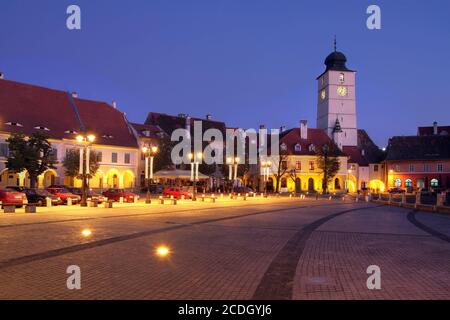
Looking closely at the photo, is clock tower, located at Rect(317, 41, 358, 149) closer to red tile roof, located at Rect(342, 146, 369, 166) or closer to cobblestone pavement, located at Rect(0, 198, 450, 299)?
red tile roof, located at Rect(342, 146, 369, 166)

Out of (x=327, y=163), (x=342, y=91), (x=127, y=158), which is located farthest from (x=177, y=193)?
(x=342, y=91)

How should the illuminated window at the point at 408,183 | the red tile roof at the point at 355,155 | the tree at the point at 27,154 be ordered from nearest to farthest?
the tree at the point at 27,154, the illuminated window at the point at 408,183, the red tile roof at the point at 355,155

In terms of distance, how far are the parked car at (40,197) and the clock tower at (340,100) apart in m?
66.3

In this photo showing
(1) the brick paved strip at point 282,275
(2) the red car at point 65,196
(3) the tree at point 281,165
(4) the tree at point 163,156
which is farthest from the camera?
(3) the tree at point 281,165

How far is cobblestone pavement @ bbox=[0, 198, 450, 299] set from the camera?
802 centimetres

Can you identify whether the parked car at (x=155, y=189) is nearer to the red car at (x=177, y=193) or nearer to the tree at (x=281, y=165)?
the red car at (x=177, y=193)

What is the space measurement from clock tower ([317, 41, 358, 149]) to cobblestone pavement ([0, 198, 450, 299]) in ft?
249

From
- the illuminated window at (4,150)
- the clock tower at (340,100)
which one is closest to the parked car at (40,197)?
the illuminated window at (4,150)

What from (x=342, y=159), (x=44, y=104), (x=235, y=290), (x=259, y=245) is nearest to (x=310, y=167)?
(x=342, y=159)

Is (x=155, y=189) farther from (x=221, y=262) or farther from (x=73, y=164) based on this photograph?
(x=221, y=262)

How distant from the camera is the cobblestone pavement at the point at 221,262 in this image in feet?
26.3

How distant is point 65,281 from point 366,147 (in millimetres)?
93436

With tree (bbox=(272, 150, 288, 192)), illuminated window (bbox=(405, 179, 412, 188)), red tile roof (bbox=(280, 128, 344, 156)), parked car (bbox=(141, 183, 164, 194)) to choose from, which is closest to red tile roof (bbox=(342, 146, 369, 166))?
illuminated window (bbox=(405, 179, 412, 188))

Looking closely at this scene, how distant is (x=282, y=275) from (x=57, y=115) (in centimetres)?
5708
